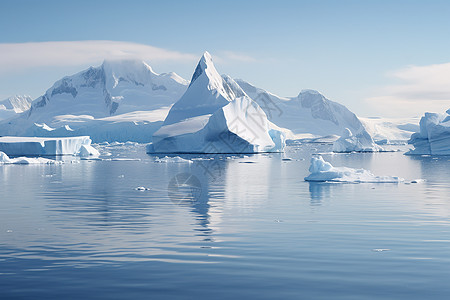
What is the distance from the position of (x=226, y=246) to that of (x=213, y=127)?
43598 millimetres

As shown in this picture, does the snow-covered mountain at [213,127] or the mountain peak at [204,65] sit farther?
the mountain peak at [204,65]

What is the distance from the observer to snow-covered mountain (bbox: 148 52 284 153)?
53469 millimetres

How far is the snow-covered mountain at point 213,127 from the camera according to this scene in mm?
53469

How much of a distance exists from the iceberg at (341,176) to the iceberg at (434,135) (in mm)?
27345

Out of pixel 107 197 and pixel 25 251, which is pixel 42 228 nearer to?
pixel 25 251

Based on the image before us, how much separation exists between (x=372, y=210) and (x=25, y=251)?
8803 mm

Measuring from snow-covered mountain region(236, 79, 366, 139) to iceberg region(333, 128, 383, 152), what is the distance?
78.9m

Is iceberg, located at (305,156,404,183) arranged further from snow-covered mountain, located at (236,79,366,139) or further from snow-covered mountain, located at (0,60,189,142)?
snow-covered mountain, located at (236,79,366,139)

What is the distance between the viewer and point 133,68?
155000 millimetres

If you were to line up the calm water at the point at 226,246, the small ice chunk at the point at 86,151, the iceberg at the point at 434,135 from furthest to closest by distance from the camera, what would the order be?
the small ice chunk at the point at 86,151, the iceberg at the point at 434,135, the calm water at the point at 226,246

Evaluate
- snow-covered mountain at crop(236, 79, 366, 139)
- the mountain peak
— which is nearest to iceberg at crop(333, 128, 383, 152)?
A: the mountain peak

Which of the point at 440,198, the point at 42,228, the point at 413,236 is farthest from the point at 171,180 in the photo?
the point at 413,236

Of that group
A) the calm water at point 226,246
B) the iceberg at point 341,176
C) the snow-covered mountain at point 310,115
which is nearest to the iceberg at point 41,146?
the iceberg at point 341,176

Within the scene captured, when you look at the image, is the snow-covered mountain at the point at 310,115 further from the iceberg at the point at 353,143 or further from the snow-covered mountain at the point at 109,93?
the iceberg at the point at 353,143
